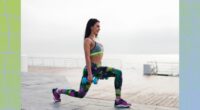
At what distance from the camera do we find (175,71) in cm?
1448

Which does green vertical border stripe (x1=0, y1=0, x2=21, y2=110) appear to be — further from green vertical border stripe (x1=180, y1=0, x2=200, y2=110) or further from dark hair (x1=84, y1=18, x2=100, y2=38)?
dark hair (x1=84, y1=18, x2=100, y2=38)

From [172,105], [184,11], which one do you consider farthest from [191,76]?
[172,105]

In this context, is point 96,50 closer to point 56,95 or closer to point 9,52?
point 56,95

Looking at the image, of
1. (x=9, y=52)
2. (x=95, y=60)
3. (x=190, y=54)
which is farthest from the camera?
(x=95, y=60)

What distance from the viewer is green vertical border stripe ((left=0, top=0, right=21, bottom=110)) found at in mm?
2803

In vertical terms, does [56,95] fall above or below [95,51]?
below

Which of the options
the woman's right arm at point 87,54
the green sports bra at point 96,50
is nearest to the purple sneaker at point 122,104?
the woman's right arm at point 87,54

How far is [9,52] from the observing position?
286 cm

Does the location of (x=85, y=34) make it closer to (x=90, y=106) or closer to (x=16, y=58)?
(x=90, y=106)

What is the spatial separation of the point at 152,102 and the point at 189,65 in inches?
145

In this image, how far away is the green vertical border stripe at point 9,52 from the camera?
9.20 ft

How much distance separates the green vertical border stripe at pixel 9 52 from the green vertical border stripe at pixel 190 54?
167cm

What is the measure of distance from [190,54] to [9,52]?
176 cm

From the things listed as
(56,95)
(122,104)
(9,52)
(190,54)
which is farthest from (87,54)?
(190,54)
